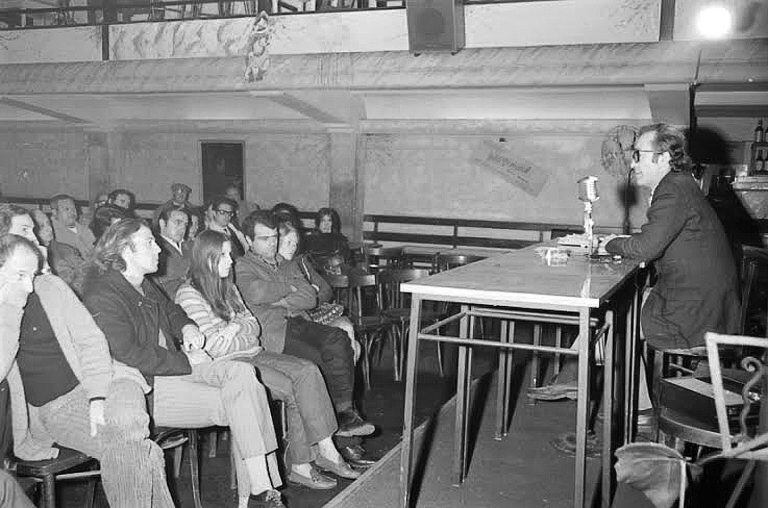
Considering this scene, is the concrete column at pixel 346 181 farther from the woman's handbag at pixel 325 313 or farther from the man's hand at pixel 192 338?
the man's hand at pixel 192 338

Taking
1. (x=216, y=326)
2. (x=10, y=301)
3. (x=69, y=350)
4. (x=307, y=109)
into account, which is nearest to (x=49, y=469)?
(x=69, y=350)

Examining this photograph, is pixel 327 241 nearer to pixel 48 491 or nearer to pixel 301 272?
pixel 301 272

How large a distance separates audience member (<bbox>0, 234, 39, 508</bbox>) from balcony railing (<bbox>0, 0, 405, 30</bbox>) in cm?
537

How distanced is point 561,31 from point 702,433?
5087mm

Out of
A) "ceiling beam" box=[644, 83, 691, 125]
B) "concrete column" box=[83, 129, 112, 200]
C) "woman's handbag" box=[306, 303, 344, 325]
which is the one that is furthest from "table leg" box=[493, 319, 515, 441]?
"concrete column" box=[83, 129, 112, 200]

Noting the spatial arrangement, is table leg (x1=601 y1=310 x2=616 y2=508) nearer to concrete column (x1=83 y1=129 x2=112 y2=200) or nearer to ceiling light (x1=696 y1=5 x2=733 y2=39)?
ceiling light (x1=696 y1=5 x2=733 y2=39)

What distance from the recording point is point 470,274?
259 cm

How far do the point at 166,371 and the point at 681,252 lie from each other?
83.7 inches

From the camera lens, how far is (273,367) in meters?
3.29

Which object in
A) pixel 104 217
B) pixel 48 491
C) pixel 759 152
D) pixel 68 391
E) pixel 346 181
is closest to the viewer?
pixel 48 491

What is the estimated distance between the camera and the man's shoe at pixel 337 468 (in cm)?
324

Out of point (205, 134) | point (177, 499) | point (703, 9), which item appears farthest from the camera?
point (205, 134)

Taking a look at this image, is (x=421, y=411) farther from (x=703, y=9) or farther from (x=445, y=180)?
(x=445, y=180)

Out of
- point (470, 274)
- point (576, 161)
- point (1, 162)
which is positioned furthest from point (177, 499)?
point (1, 162)
